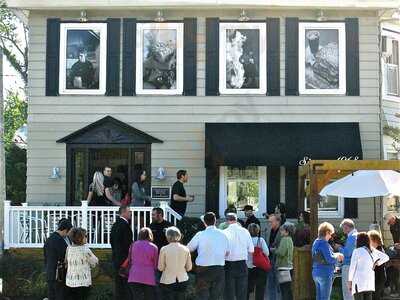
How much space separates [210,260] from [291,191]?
562cm

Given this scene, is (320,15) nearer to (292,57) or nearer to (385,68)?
(292,57)

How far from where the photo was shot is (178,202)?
1490 centimetres

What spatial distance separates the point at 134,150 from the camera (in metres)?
16.6

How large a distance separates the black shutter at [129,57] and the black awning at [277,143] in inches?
80.5

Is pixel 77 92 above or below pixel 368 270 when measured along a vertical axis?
above

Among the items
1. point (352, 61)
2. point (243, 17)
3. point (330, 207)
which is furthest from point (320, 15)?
point (330, 207)

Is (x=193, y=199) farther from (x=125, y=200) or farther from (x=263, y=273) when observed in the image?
(x=263, y=273)

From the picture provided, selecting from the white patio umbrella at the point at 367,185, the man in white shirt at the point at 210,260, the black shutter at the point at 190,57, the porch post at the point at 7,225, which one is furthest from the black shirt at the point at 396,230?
the porch post at the point at 7,225

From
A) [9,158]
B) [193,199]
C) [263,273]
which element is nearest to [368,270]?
[263,273]

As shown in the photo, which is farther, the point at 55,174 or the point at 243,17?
the point at 243,17

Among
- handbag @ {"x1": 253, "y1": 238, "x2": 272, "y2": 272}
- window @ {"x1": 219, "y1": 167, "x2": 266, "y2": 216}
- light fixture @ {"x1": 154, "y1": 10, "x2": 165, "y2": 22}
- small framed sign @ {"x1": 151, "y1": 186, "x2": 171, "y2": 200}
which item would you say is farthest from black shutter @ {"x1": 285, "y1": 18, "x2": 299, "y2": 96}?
handbag @ {"x1": 253, "y1": 238, "x2": 272, "y2": 272}

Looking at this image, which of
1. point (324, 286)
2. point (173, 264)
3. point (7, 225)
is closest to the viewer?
point (173, 264)

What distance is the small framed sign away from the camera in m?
16.5

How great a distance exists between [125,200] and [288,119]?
13.7 feet
